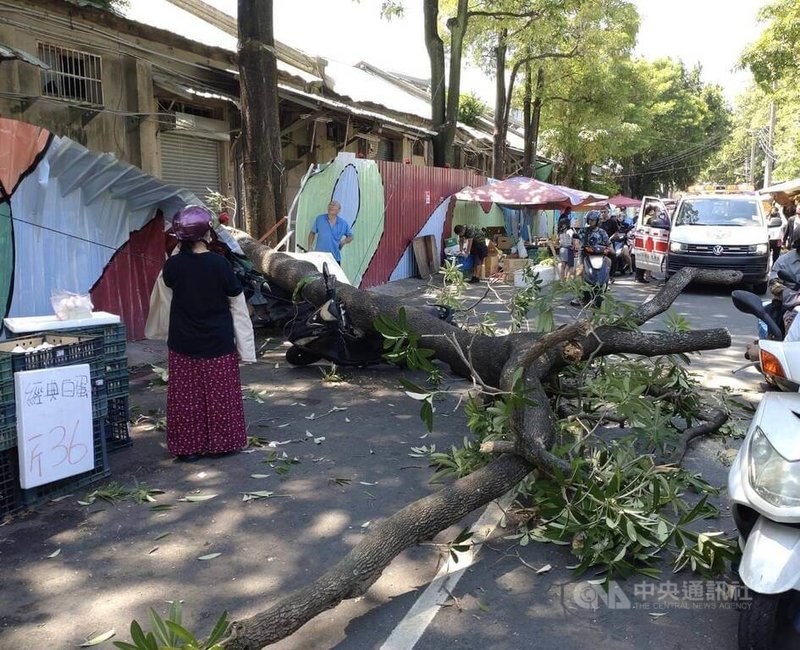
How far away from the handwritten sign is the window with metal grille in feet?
24.6

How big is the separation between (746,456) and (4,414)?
378cm

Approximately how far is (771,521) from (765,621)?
370 mm

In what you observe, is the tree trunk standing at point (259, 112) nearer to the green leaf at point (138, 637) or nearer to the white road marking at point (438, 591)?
the white road marking at point (438, 591)

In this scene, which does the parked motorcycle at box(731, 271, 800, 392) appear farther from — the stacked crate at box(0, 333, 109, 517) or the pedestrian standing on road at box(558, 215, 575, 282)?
the pedestrian standing on road at box(558, 215, 575, 282)

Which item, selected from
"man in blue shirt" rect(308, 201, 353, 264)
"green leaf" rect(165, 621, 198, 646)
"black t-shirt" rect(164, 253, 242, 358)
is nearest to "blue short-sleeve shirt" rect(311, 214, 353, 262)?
"man in blue shirt" rect(308, 201, 353, 264)

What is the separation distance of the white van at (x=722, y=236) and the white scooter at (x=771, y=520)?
1161cm

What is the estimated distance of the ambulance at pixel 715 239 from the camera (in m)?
14.0

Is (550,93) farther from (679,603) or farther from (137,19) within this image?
(679,603)

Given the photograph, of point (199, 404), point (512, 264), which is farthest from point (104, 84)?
point (512, 264)

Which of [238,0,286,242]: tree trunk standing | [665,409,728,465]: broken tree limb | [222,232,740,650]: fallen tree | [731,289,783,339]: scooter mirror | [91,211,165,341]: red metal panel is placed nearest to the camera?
[222,232,740,650]: fallen tree

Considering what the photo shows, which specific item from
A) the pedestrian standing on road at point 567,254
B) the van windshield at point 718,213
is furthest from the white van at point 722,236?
the pedestrian standing on road at point 567,254

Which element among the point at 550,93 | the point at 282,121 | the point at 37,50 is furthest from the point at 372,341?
the point at 550,93

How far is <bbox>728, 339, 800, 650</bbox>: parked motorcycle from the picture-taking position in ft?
8.32

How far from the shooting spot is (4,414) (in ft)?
12.9
